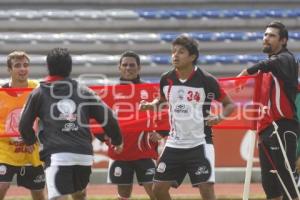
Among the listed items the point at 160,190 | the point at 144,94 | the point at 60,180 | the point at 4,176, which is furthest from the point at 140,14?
the point at 60,180

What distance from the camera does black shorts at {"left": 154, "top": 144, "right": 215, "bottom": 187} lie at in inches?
299

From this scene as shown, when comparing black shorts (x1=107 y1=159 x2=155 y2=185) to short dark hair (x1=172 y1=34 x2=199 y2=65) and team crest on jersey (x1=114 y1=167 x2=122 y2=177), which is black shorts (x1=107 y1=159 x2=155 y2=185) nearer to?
team crest on jersey (x1=114 y1=167 x2=122 y2=177)

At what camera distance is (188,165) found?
7.67 metres

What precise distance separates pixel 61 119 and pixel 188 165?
155cm

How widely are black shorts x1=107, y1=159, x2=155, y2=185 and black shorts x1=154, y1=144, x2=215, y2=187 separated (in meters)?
1.55

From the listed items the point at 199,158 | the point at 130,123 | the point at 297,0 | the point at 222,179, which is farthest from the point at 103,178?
the point at 297,0

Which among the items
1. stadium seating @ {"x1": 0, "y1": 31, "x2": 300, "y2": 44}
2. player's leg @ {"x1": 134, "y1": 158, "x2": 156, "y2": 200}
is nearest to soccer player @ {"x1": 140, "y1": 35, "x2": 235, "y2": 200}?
player's leg @ {"x1": 134, "y1": 158, "x2": 156, "y2": 200}

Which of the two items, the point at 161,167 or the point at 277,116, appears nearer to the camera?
the point at 161,167

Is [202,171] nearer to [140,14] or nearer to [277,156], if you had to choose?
[277,156]

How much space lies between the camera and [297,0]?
1967 cm

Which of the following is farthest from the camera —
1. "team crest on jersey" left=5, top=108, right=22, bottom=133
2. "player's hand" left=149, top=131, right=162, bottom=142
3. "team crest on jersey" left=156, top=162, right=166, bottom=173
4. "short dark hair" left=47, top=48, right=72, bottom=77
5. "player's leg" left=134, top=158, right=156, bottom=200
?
"player's leg" left=134, top=158, right=156, bottom=200

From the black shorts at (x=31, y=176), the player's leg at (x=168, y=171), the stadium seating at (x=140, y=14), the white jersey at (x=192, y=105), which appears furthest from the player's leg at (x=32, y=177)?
the stadium seating at (x=140, y=14)

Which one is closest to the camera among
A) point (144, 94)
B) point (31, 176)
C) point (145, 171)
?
point (31, 176)

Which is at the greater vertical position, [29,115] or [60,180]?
[29,115]
